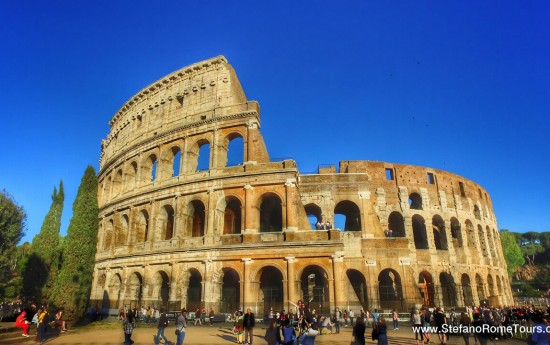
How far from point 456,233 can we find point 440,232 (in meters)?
1.77

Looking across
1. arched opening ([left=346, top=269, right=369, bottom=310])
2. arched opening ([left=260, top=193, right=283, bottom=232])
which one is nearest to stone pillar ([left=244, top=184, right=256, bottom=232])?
arched opening ([left=260, top=193, right=283, bottom=232])

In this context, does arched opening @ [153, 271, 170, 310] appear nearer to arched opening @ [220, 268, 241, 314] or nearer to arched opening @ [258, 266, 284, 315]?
arched opening @ [220, 268, 241, 314]

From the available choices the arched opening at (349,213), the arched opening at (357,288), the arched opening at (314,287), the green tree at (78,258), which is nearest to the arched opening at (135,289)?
the green tree at (78,258)

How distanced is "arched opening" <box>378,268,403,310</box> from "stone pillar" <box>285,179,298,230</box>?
7.42 m

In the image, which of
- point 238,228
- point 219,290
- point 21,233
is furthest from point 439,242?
point 21,233

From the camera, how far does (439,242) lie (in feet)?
97.1

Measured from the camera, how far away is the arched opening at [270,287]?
2009 cm

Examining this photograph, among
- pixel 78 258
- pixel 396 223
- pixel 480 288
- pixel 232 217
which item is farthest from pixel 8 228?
pixel 480 288

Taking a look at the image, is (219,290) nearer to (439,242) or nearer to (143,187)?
(143,187)

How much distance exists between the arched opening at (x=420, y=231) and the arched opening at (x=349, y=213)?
18.8ft

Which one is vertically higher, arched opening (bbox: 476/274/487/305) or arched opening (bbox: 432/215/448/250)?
arched opening (bbox: 432/215/448/250)

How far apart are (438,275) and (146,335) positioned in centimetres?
2103

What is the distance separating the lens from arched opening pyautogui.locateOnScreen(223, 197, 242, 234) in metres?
22.2

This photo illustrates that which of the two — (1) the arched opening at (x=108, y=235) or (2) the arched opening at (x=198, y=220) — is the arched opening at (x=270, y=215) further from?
(1) the arched opening at (x=108, y=235)
